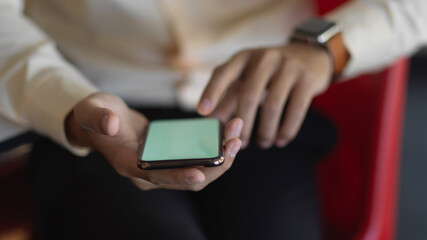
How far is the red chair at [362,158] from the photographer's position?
600 millimetres

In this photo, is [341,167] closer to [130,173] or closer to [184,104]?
[184,104]

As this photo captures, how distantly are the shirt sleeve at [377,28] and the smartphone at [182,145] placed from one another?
0.26 metres

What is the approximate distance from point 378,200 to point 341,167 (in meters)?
0.13

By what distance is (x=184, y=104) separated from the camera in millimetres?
660

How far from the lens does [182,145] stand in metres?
0.40

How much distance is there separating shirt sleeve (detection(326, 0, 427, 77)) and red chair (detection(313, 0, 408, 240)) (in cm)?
7

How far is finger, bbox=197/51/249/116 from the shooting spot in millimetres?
469

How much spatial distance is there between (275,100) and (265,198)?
13 centimetres

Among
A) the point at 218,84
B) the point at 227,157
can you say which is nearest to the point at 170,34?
the point at 218,84

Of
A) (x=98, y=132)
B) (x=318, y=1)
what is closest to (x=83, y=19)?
(x=98, y=132)

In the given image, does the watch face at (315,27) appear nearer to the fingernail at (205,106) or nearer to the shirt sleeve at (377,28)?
the shirt sleeve at (377,28)

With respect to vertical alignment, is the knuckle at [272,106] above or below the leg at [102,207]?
above

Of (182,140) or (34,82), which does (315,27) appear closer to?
(182,140)

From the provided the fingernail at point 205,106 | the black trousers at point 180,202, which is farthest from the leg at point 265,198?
the fingernail at point 205,106
